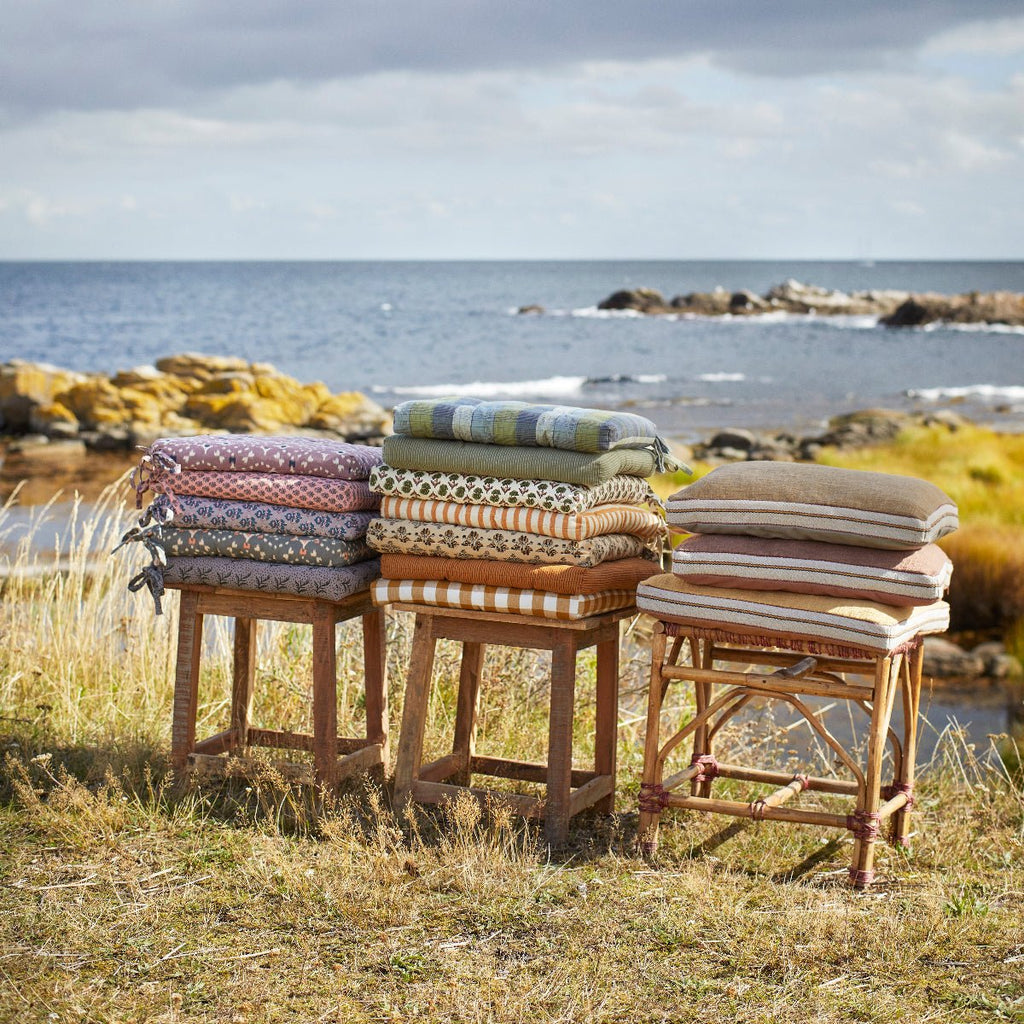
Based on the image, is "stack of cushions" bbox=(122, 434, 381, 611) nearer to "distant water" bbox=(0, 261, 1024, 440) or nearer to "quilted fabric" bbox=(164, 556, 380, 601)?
"quilted fabric" bbox=(164, 556, 380, 601)

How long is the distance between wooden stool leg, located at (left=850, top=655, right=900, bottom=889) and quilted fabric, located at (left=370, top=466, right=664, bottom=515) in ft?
3.22

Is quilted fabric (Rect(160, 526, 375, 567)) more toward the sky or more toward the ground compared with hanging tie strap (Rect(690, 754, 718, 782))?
more toward the sky

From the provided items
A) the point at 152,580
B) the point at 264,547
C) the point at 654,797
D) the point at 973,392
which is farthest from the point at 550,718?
the point at 973,392

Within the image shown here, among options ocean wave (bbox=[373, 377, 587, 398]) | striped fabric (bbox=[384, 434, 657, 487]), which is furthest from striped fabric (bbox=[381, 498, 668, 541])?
ocean wave (bbox=[373, 377, 587, 398])

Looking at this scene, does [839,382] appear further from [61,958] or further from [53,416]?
[61,958]

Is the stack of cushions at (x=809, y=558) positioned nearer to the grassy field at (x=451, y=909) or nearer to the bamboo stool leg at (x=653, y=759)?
the bamboo stool leg at (x=653, y=759)

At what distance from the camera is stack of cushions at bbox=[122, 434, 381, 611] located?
425 centimetres

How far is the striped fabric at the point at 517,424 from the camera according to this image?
3.96 metres

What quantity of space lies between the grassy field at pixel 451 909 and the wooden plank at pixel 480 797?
72 millimetres

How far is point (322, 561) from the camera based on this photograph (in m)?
4.25

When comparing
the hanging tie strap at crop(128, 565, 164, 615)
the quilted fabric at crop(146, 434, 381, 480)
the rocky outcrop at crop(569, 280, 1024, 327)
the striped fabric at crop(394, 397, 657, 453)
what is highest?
the rocky outcrop at crop(569, 280, 1024, 327)

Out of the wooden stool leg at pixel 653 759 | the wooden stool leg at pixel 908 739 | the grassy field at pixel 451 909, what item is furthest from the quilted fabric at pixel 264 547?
the wooden stool leg at pixel 908 739

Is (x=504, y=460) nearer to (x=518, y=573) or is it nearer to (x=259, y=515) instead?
(x=518, y=573)

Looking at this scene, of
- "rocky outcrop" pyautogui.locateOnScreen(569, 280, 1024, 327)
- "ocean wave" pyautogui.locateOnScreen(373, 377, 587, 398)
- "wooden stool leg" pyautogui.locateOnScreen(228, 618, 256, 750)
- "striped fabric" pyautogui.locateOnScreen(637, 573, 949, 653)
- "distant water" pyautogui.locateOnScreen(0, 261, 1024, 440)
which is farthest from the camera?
"rocky outcrop" pyautogui.locateOnScreen(569, 280, 1024, 327)
